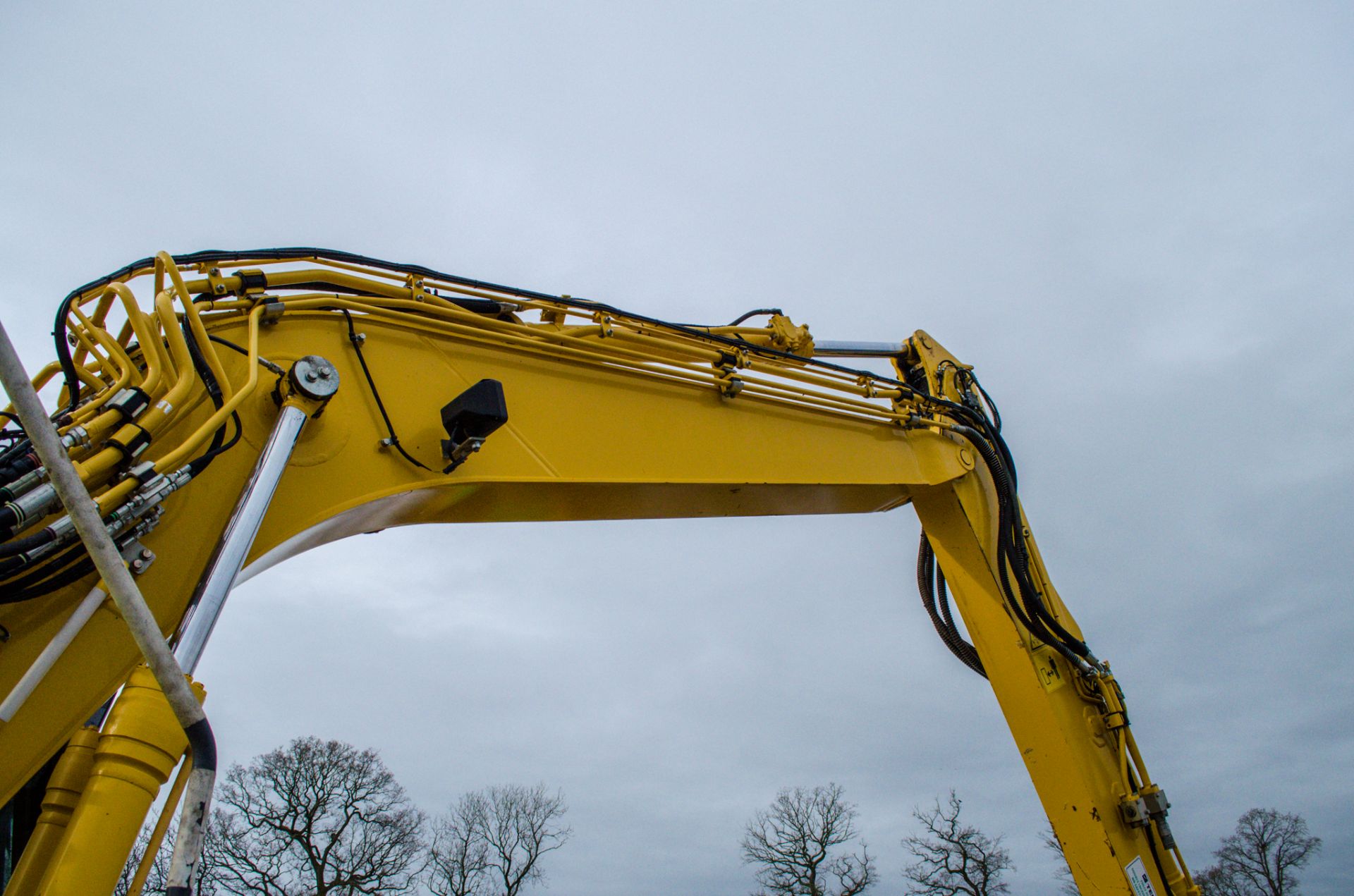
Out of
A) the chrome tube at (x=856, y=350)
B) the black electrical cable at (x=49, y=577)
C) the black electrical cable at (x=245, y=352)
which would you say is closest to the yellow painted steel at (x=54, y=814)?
the black electrical cable at (x=49, y=577)

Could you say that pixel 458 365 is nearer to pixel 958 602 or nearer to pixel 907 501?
pixel 907 501

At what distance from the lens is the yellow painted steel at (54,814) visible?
1.58 meters

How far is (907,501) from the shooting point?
452 centimetres

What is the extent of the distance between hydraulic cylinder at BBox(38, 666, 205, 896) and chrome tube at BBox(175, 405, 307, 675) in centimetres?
14

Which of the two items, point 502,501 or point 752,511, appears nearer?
point 502,501

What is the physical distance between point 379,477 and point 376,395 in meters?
0.26

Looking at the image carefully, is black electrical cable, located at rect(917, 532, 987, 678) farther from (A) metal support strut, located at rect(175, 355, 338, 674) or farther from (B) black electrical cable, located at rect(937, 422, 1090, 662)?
(A) metal support strut, located at rect(175, 355, 338, 674)

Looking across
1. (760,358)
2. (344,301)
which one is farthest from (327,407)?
(760,358)

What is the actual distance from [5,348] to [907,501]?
401 centimetres

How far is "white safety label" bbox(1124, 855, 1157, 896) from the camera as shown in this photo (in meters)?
3.80

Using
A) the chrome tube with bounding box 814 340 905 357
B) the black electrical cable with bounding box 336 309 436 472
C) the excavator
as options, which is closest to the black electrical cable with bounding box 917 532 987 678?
the excavator

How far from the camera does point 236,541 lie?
2.01 meters

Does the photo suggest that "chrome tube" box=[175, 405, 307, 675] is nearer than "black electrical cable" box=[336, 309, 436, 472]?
Yes

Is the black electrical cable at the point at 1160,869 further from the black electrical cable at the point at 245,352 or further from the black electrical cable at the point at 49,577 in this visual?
the black electrical cable at the point at 49,577
